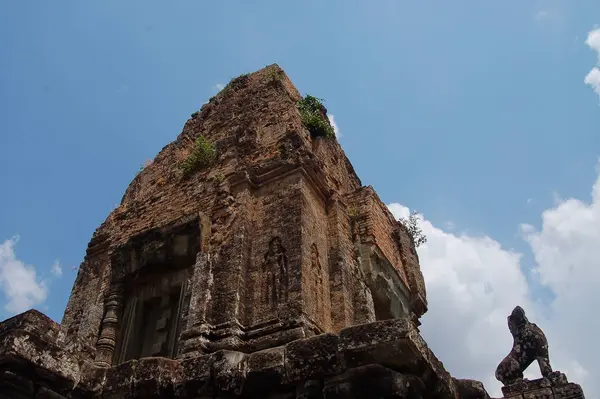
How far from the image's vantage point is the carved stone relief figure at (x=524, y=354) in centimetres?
1073

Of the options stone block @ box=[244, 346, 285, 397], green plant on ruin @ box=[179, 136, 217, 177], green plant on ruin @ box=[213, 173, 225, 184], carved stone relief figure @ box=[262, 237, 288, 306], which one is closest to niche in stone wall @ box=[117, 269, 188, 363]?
carved stone relief figure @ box=[262, 237, 288, 306]

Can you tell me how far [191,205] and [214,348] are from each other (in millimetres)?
2809

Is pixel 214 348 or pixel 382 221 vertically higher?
pixel 382 221

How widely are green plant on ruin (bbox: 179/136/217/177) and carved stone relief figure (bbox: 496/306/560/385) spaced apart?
7022mm

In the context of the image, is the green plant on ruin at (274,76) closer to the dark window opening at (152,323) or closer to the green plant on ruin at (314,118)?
the green plant on ruin at (314,118)

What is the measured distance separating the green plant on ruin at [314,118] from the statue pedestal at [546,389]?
5844 mm

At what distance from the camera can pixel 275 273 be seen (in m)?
6.60

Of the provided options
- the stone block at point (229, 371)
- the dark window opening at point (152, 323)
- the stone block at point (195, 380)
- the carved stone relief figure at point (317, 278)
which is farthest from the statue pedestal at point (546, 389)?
the stone block at point (195, 380)

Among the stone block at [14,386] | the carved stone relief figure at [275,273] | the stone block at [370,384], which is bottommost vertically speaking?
the stone block at [370,384]

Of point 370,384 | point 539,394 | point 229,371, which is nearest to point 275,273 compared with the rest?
point 229,371

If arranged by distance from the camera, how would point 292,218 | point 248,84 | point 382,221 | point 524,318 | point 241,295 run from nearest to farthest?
point 241,295, point 292,218, point 382,221, point 248,84, point 524,318

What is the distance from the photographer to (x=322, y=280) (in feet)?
22.5

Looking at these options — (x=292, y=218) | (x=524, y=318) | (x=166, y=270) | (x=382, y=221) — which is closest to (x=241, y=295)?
(x=292, y=218)

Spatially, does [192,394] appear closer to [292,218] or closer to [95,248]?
[292,218]
